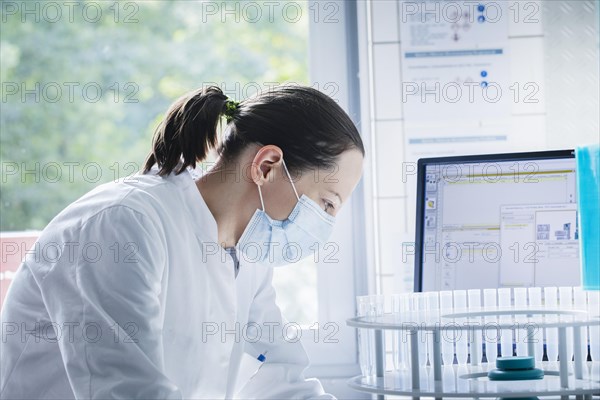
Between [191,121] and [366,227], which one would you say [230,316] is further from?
[366,227]

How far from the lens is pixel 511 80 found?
181 centimetres

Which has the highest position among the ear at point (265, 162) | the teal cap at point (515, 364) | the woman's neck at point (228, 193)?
the ear at point (265, 162)

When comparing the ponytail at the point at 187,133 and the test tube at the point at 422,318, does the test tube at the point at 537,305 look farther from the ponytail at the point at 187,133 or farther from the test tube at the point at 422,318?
the ponytail at the point at 187,133

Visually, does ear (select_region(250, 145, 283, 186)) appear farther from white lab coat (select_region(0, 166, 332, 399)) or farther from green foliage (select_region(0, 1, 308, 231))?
green foliage (select_region(0, 1, 308, 231))

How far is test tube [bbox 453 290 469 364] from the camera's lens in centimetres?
123

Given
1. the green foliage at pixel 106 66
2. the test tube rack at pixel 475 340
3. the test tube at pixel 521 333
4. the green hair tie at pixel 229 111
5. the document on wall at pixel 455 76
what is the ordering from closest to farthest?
1. the test tube rack at pixel 475 340
2. the test tube at pixel 521 333
3. the green hair tie at pixel 229 111
4. the document on wall at pixel 455 76
5. the green foliage at pixel 106 66

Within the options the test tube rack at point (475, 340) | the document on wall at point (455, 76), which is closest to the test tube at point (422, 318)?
the test tube rack at point (475, 340)

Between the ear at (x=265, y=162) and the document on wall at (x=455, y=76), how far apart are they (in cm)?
53

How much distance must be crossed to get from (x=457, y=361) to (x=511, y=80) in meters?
0.80

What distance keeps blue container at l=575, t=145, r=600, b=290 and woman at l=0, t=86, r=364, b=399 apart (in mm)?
398

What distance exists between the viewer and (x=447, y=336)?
48.0 inches

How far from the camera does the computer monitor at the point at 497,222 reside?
156cm

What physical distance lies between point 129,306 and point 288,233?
397mm

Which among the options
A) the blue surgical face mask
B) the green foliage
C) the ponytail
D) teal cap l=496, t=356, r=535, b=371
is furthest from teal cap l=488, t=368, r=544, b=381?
the green foliage
